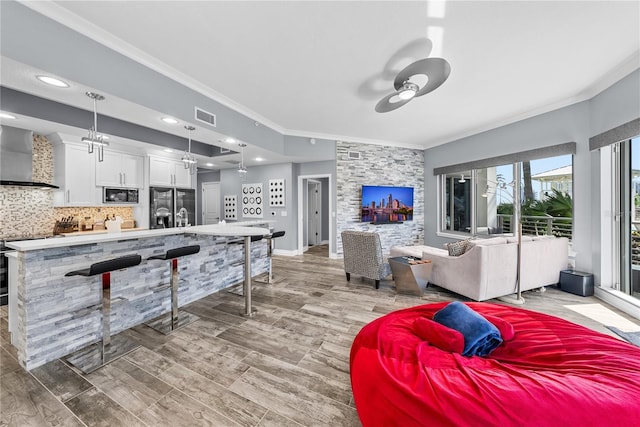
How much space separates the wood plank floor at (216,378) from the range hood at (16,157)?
175cm

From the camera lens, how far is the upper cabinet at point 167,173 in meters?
4.69

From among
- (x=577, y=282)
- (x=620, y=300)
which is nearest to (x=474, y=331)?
(x=620, y=300)

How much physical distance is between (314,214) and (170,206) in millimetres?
4019

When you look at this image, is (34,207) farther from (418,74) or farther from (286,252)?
(418,74)

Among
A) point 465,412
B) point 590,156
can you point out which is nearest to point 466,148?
point 590,156

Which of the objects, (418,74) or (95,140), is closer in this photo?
(95,140)

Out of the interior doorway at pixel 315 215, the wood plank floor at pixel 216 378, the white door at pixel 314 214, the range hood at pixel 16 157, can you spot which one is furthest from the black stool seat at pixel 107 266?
the white door at pixel 314 214

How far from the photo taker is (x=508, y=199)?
13.8 feet

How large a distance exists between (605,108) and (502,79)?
1425 millimetres

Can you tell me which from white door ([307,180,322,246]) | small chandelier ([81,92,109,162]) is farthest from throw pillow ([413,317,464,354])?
white door ([307,180,322,246])

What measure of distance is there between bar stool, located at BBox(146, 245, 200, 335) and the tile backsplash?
105 inches

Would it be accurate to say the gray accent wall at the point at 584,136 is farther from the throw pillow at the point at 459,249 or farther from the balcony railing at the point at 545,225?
the throw pillow at the point at 459,249

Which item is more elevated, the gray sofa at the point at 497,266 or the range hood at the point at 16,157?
the range hood at the point at 16,157

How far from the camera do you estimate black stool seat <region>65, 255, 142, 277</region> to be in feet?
5.90
